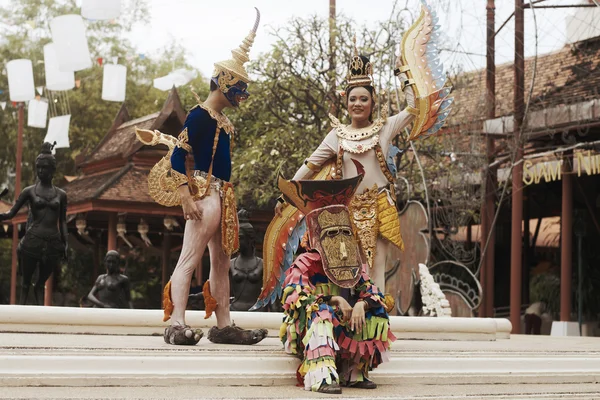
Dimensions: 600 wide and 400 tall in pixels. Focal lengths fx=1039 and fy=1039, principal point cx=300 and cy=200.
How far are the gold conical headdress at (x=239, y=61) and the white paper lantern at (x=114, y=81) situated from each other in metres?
19.1

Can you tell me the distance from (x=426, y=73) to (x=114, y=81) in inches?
747

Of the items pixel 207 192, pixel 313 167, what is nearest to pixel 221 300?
pixel 207 192

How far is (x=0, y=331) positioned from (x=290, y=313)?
273 cm

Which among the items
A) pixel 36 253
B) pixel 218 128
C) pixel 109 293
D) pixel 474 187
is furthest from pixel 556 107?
pixel 218 128

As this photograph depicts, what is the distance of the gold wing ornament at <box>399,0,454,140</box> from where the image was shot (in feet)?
24.7

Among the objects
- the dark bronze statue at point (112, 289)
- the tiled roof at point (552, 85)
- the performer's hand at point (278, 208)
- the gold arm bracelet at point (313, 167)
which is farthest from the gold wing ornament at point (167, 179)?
the tiled roof at point (552, 85)

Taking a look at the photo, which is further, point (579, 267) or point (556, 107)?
point (579, 267)

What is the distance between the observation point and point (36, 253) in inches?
384

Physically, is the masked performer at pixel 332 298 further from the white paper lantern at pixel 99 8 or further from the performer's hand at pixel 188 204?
the white paper lantern at pixel 99 8

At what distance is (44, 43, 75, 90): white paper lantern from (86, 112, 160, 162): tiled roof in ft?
9.17

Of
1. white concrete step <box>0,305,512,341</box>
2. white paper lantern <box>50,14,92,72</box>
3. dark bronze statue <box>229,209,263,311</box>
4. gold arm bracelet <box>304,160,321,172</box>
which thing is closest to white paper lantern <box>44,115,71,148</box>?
white paper lantern <box>50,14,92,72</box>

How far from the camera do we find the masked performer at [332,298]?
5852mm

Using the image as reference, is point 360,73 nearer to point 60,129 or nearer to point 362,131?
point 362,131

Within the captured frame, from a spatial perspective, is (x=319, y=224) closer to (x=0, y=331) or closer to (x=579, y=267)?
(x=0, y=331)
